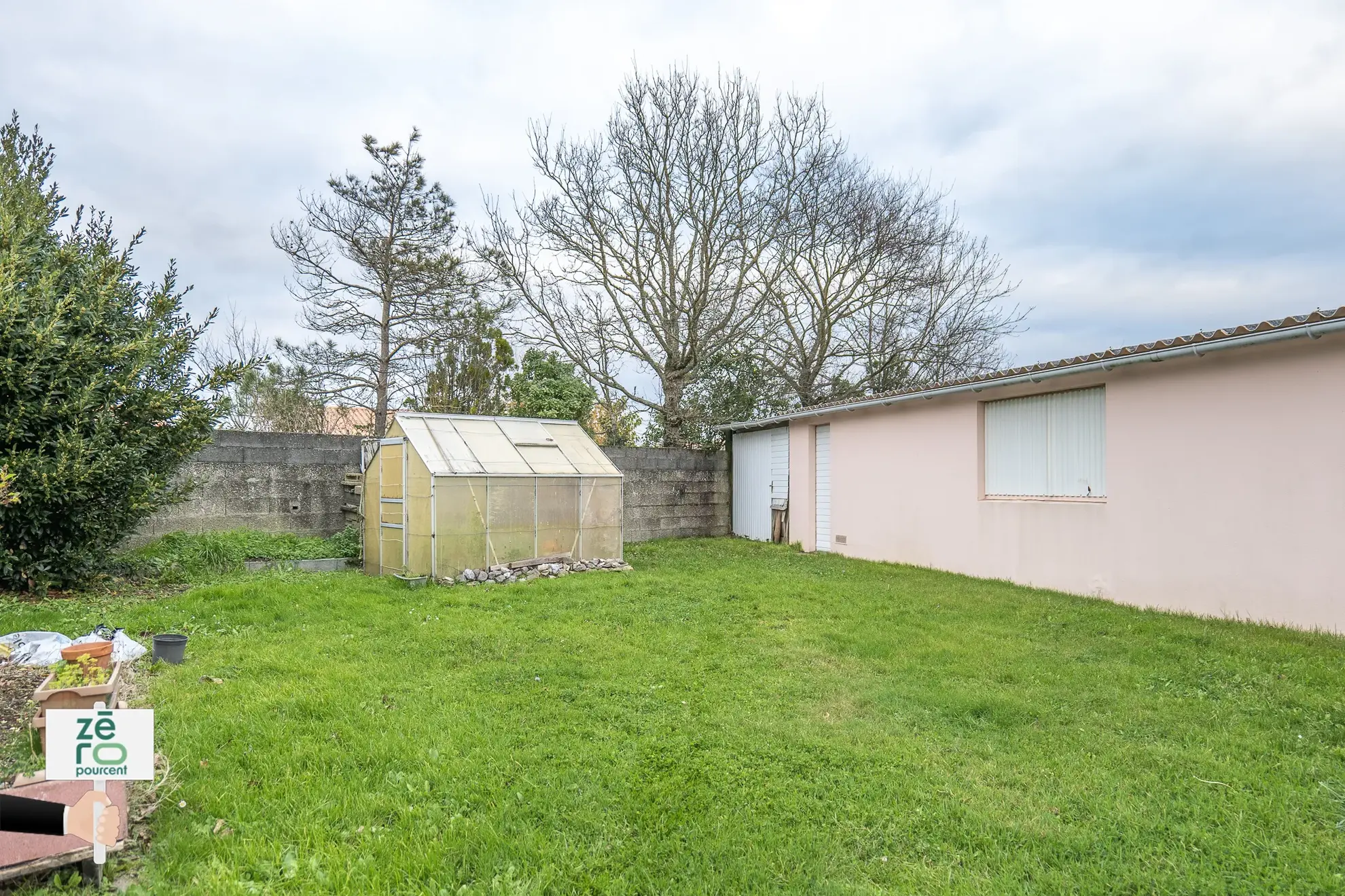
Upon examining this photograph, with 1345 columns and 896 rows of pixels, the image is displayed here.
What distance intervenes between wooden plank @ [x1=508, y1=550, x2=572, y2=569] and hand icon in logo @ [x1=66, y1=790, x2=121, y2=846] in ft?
20.0

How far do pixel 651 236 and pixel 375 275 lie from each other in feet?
18.0

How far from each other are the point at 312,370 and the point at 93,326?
693 cm

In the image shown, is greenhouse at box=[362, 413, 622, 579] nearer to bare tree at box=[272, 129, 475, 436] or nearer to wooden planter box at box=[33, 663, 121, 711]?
wooden planter box at box=[33, 663, 121, 711]

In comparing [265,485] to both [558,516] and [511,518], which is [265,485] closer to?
[511,518]

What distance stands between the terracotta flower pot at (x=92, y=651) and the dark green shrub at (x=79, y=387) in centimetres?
318

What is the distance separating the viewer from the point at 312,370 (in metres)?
13.3

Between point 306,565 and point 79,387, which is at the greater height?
point 79,387

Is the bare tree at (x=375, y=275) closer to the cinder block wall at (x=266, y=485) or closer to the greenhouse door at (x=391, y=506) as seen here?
the cinder block wall at (x=266, y=485)

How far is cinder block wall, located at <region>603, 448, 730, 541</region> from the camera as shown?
12.1 m

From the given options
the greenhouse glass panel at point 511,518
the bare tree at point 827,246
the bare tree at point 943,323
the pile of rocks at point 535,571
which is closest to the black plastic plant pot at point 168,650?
the pile of rocks at point 535,571

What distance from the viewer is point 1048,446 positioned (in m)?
7.91

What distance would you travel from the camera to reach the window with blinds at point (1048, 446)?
7.37m

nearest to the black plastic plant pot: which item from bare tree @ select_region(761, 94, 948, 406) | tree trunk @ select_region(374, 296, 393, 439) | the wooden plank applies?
the wooden plank

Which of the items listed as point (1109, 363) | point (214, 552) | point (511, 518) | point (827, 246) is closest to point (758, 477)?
point (827, 246)
